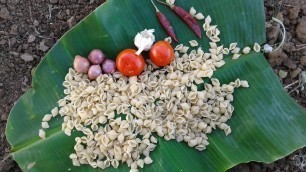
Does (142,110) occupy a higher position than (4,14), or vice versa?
(4,14)

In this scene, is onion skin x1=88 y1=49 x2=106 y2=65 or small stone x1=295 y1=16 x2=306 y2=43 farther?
small stone x1=295 y1=16 x2=306 y2=43

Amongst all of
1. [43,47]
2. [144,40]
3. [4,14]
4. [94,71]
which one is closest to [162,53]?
[144,40]

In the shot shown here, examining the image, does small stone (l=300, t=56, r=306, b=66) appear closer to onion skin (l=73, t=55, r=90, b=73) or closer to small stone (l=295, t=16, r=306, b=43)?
small stone (l=295, t=16, r=306, b=43)

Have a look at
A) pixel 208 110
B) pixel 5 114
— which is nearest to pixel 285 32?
pixel 208 110

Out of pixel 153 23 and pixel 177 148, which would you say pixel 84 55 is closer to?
pixel 153 23

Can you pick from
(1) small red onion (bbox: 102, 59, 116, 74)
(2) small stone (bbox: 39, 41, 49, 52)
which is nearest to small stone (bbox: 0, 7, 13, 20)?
(2) small stone (bbox: 39, 41, 49, 52)

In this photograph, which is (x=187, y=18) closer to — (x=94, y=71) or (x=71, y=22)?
(x=94, y=71)
